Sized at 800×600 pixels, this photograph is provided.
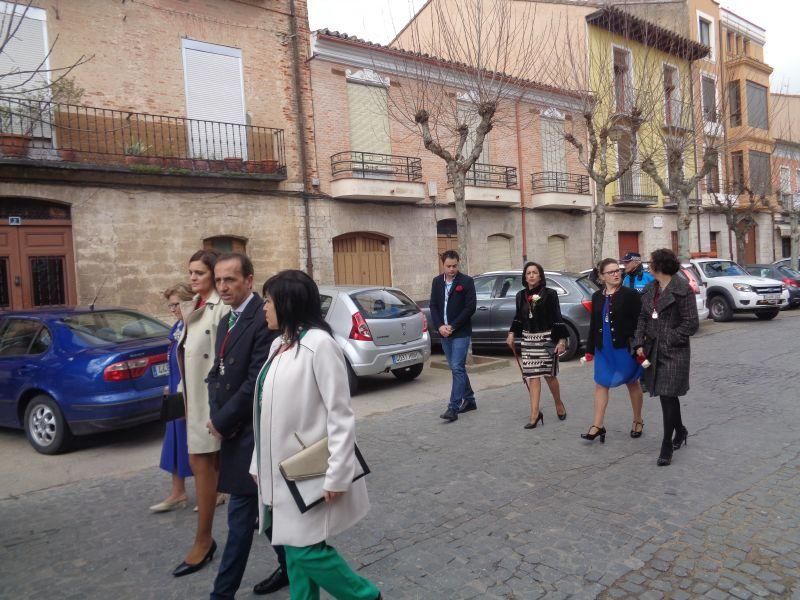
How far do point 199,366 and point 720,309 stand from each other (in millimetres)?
16263

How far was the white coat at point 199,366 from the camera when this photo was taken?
3.59 m

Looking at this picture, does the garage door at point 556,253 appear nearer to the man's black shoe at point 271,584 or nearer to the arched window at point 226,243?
the arched window at point 226,243

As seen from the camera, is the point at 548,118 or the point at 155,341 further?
the point at 548,118

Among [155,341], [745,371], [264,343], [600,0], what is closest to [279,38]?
[155,341]

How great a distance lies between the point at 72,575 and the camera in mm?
3732

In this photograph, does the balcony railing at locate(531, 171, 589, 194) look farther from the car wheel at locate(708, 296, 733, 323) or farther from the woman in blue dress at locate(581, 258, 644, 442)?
the woman in blue dress at locate(581, 258, 644, 442)

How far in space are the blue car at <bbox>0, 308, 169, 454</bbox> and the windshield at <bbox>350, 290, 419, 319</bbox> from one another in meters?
2.83

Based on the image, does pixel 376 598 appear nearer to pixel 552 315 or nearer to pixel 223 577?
pixel 223 577

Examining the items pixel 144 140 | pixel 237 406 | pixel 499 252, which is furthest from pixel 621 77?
pixel 237 406

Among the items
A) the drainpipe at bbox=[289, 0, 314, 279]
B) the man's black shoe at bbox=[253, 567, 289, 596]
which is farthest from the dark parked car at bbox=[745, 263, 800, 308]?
the man's black shoe at bbox=[253, 567, 289, 596]

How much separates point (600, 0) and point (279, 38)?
1730 cm

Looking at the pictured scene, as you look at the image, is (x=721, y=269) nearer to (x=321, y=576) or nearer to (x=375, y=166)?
(x=375, y=166)

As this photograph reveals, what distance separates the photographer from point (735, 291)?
642 inches

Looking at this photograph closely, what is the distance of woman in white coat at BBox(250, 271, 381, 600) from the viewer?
2.58 metres
